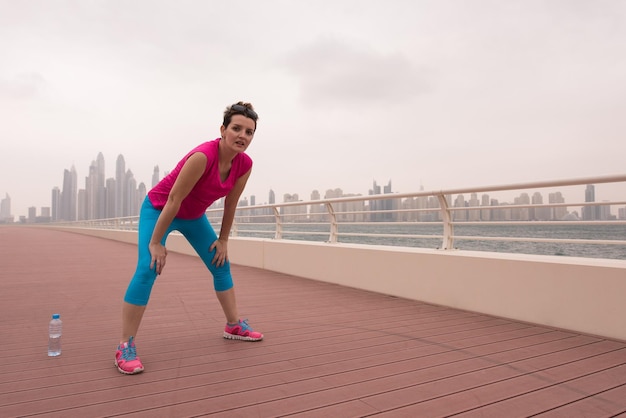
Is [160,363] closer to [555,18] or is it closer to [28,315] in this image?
[28,315]

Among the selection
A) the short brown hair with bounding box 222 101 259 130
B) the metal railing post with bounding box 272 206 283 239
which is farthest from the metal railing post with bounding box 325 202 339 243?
the short brown hair with bounding box 222 101 259 130

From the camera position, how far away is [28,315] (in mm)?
4027

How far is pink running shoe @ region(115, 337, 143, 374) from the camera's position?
2330 mm

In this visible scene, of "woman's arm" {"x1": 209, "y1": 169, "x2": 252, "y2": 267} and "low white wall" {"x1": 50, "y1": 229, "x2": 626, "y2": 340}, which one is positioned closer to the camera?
"woman's arm" {"x1": 209, "y1": 169, "x2": 252, "y2": 267}

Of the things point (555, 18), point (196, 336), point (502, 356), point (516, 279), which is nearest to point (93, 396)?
point (196, 336)

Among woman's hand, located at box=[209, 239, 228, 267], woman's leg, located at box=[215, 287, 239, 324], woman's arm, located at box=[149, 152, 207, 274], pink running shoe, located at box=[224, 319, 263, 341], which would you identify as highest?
woman's arm, located at box=[149, 152, 207, 274]

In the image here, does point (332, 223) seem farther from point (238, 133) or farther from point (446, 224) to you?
point (238, 133)

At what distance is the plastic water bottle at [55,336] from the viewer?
8.71 feet

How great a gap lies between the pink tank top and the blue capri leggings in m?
0.07

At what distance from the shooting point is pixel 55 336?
8.73 ft

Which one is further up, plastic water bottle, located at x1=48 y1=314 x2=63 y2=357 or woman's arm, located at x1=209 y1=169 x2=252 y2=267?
woman's arm, located at x1=209 y1=169 x2=252 y2=267

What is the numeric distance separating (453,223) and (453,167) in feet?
243

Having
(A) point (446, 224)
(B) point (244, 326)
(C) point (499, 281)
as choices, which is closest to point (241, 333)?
(B) point (244, 326)

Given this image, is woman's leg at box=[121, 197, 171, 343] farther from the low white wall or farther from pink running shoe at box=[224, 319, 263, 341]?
the low white wall
